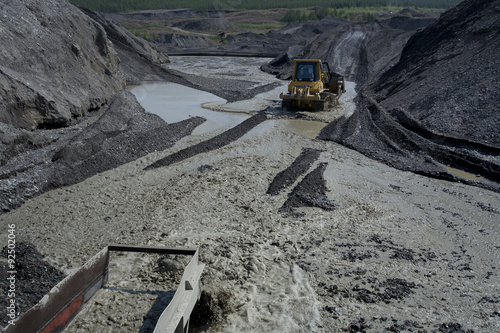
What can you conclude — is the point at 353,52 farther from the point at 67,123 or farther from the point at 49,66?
the point at 67,123

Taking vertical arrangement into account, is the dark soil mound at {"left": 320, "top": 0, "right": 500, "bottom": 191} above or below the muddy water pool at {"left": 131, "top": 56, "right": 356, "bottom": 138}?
above

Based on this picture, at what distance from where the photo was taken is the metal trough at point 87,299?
4027 millimetres

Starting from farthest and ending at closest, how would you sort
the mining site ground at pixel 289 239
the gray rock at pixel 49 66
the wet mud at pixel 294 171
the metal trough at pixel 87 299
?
1. the gray rock at pixel 49 66
2. the wet mud at pixel 294 171
3. the mining site ground at pixel 289 239
4. the metal trough at pixel 87 299

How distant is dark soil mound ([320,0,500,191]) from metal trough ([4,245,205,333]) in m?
7.50

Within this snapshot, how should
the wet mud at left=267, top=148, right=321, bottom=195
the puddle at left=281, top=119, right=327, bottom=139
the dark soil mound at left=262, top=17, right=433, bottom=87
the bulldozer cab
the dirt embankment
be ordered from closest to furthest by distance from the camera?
the wet mud at left=267, top=148, right=321, bottom=195 → the dirt embankment → the puddle at left=281, top=119, right=327, bottom=139 → the bulldozer cab → the dark soil mound at left=262, top=17, right=433, bottom=87

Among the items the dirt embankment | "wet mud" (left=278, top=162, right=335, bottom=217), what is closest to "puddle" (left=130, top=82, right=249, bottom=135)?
the dirt embankment

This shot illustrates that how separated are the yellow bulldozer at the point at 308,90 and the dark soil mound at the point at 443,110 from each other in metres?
1.49

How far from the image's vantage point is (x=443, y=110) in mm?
13438

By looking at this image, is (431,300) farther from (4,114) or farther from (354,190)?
(4,114)

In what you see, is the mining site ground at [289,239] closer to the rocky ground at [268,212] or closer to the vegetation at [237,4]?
the rocky ground at [268,212]

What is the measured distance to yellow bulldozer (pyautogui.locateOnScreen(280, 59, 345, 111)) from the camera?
15914 millimetres

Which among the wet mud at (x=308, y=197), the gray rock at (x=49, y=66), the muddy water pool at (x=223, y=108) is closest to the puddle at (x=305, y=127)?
the muddy water pool at (x=223, y=108)

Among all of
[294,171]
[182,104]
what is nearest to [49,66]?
[182,104]

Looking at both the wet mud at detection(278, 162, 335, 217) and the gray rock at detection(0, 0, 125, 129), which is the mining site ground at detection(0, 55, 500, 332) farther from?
the gray rock at detection(0, 0, 125, 129)
